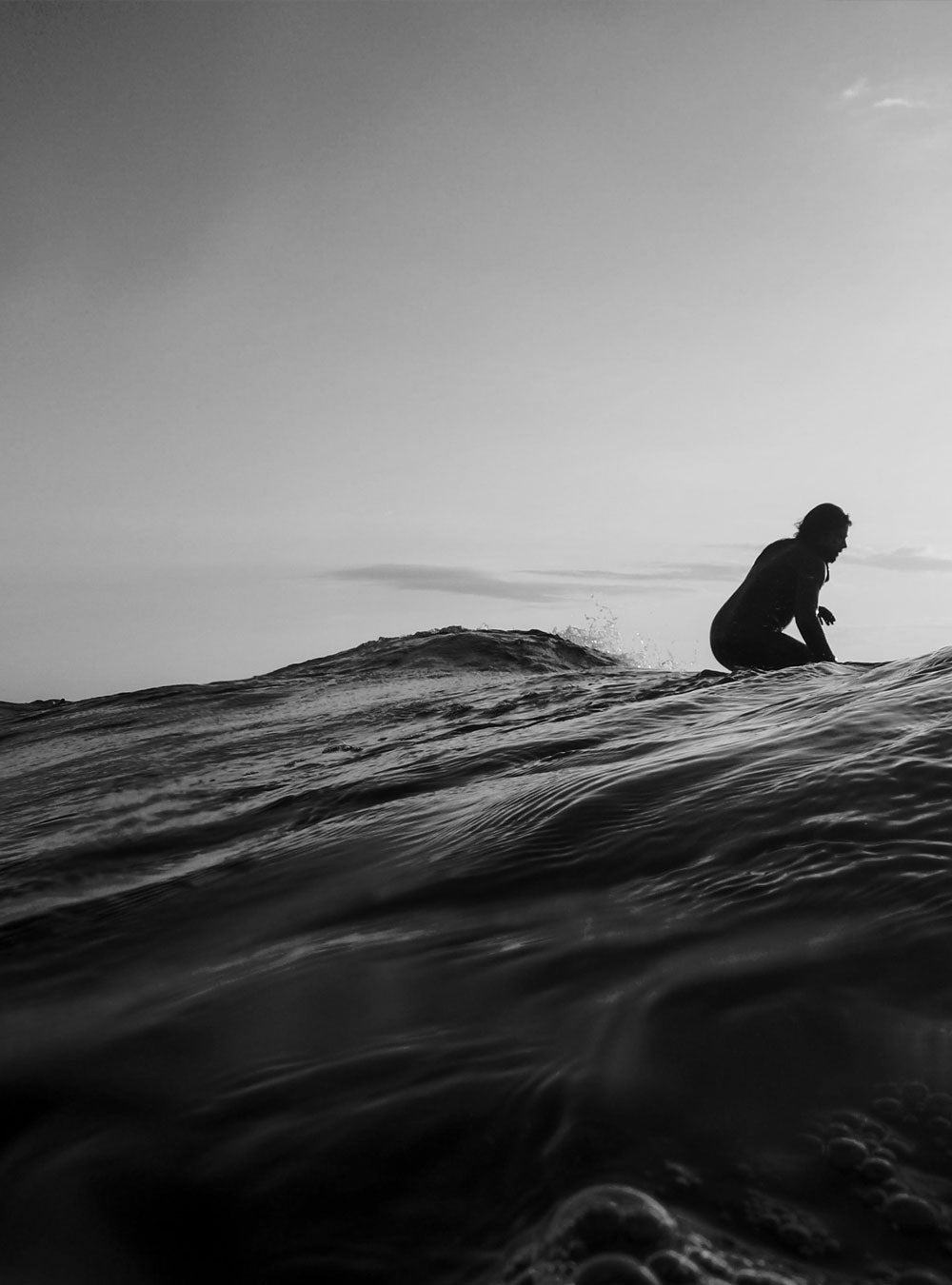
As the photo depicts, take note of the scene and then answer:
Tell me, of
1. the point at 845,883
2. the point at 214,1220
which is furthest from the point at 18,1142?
the point at 845,883

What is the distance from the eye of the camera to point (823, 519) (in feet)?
28.0

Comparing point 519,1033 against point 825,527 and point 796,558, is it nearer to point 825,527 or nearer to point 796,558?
point 796,558

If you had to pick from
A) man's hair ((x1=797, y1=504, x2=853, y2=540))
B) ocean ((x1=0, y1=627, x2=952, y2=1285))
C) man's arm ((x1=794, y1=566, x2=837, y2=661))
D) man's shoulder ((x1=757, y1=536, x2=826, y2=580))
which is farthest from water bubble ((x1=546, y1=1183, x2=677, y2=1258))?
man's hair ((x1=797, y1=504, x2=853, y2=540))

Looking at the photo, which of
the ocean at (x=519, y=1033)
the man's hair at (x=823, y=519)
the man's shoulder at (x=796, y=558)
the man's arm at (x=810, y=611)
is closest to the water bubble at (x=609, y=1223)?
the ocean at (x=519, y=1033)

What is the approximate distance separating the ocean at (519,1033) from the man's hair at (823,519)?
17.9 feet

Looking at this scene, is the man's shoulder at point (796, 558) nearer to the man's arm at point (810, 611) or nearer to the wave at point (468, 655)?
the man's arm at point (810, 611)

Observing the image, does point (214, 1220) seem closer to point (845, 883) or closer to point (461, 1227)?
point (461, 1227)

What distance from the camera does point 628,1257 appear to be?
1.00 meters

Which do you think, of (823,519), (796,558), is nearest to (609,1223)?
(796,558)

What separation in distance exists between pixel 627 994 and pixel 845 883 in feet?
2.17

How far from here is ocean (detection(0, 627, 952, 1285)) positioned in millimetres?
1079

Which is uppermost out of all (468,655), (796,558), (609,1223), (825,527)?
(825,527)

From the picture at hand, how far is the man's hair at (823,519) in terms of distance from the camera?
8.52 m

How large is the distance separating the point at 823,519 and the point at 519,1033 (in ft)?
26.5
